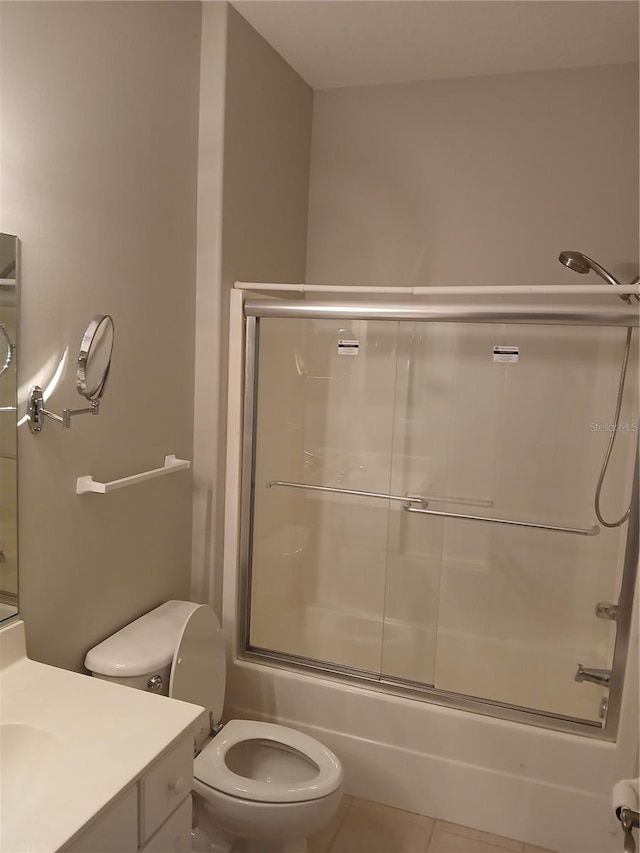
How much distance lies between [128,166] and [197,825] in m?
1.89

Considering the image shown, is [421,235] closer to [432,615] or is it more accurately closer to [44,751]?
[432,615]

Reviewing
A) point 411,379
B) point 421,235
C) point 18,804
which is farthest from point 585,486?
point 18,804

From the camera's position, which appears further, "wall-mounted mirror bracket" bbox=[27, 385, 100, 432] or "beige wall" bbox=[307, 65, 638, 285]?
"beige wall" bbox=[307, 65, 638, 285]

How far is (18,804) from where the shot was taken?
1197mm

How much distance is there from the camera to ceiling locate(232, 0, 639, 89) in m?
2.16

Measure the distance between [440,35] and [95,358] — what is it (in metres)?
1.69

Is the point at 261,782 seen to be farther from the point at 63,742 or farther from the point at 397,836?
the point at 63,742

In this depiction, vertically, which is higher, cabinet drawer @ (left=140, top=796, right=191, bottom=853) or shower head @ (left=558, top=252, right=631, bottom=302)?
shower head @ (left=558, top=252, right=631, bottom=302)

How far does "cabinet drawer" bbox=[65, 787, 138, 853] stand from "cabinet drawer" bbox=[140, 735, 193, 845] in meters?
0.03

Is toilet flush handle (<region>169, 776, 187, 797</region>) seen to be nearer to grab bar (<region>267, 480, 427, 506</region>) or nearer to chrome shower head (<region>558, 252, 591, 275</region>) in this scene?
grab bar (<region>267, 480, 427, 506</region>)

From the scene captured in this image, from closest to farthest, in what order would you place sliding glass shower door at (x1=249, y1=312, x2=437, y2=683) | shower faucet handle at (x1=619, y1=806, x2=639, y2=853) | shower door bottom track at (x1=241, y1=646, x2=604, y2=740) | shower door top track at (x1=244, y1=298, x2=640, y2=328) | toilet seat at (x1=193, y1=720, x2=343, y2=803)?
shower faucet handle at (x1=619, y1=806, x2=639, y2=853) < toilet seat at (x1=193, y1=720, x2=343, y2=803) < shower door top track at (x1=244, y1=298, x2=640, y2=328) < shower door bottom track at (x1=241, y1=646, x2=604, y2=740) < sliding glass shower door at (x1=249, y1=312, x2=437, y2=683)

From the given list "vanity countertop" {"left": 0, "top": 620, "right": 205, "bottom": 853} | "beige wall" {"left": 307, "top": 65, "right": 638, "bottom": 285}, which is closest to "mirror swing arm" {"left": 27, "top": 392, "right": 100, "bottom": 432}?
"vanity countertop" {"left": 0, "top": 620, "right": 205, "bottom": 853}

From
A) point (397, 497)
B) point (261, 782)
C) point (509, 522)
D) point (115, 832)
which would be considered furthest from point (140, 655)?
point (509, 522)

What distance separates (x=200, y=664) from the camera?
6.59 ft
